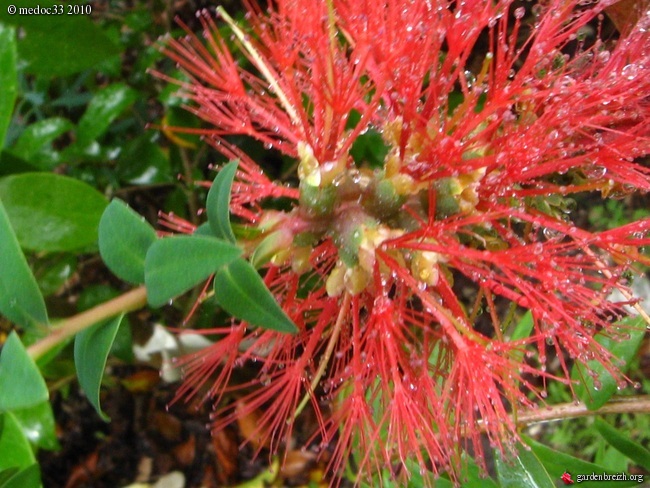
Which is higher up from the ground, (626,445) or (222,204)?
(222,204)

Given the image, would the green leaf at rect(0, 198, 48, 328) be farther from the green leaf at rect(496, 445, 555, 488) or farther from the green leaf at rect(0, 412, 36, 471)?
the green leaf at rect(496, 445, 555, 488)

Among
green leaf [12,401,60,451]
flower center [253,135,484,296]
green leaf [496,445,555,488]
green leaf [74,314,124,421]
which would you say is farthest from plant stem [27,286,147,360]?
green leaf [12,401,60,451]

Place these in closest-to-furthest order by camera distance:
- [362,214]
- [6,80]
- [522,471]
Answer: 1. [362,214]
2. [522,471]
3. [6,80]

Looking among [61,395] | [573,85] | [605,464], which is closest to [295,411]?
[573,85]

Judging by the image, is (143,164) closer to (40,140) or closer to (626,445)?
(40,140)

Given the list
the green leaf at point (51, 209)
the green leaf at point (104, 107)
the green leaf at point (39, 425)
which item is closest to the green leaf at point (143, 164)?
the green leaf at point (104, 107)

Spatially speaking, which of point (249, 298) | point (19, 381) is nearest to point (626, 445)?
point (249, 298)
